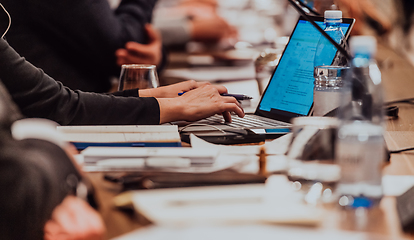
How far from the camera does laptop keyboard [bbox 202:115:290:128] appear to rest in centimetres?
110

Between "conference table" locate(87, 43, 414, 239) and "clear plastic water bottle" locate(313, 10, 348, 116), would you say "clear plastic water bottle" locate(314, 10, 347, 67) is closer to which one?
"clear plastic water bottle" locate(313, 10, 348, 116)

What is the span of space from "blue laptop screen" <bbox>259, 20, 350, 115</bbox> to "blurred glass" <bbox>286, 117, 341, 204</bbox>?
16.9 inches

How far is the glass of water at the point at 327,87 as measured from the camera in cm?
101

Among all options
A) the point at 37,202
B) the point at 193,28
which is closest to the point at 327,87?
the point at 37,202

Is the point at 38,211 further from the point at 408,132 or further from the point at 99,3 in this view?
the point at 99,3

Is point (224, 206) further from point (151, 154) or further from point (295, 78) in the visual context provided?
point (295, 78)

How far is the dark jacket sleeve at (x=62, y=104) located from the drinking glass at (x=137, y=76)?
202 mm

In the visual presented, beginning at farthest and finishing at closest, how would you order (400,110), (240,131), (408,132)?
(400,110)
(408,132)
(240,131)

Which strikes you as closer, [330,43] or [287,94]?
[330,43]

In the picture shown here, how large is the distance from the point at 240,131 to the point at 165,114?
0.19 meters

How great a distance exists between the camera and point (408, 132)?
1.10 m

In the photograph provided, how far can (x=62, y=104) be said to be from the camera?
108 cm

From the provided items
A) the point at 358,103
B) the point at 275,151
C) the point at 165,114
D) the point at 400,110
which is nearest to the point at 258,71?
the point at 400,110

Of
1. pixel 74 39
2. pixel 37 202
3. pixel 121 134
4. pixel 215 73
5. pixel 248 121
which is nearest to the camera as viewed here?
pixel 37 202
